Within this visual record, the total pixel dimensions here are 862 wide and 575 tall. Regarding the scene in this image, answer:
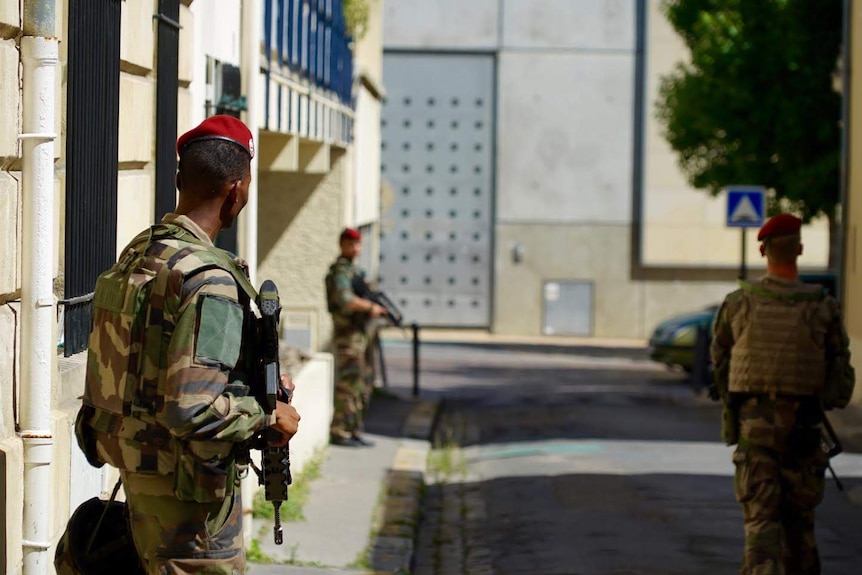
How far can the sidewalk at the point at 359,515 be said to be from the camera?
27.0 ft

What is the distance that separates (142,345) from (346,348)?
28.5 ft

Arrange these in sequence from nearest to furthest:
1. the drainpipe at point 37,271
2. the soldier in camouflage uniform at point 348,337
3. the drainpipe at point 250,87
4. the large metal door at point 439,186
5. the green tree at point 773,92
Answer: the drainpipe at point 37,271 < the drainpipe at point 250,87 < the soldier in camouflage uniform at point 348,337 < the green tree at point 773,92 < the large metal door at point 439,186

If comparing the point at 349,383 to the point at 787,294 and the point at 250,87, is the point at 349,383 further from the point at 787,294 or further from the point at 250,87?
the point at 787,294

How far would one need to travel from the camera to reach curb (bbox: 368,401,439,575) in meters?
8.51

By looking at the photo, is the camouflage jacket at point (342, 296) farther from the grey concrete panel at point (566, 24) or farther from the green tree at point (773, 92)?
the grey concrete panel at point (566, 24)

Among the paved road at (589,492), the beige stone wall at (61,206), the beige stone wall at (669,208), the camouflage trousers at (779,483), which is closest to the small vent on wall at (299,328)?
the paved road at (589,492)

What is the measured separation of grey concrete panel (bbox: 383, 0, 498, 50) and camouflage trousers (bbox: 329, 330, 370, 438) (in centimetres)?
2060

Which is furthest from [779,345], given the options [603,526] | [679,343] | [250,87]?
[679,343]

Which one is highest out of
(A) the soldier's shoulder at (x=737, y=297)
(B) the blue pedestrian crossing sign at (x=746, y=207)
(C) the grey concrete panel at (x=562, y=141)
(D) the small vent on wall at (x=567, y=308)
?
(C) the grey concrete panel at (x=562, y=141)

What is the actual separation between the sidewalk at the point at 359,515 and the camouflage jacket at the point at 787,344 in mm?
2324

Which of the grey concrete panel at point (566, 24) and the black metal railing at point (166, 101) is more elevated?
the grey concrete panel at point (566, 24)

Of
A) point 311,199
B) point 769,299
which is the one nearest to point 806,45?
point 311,199

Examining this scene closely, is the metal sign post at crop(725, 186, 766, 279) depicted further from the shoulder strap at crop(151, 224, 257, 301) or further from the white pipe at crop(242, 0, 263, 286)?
the shoulder strap at crop(151, 224, 257, 301)

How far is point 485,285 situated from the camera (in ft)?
107
